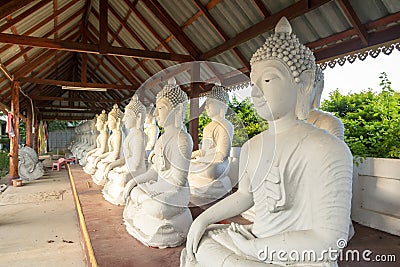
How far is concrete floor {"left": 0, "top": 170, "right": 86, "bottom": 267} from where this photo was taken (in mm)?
3354

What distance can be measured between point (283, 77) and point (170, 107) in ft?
4.47

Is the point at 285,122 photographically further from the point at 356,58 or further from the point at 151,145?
the point at 151,145

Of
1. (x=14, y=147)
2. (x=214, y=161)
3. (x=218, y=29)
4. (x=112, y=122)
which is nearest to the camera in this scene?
(x=214, y=161)

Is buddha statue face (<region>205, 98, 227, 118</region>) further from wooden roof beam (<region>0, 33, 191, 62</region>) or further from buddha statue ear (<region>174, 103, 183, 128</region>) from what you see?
wooden roof beam (<region>0, 33, 191, 62</region>)

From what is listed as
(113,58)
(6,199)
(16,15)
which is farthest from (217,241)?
(113,58)

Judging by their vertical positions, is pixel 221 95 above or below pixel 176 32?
below

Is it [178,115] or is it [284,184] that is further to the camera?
[178,115]

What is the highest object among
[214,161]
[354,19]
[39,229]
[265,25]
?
[265,25]

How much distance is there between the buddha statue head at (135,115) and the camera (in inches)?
149

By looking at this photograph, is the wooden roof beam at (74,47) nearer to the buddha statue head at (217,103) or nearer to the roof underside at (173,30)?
the roof underside at (173,30)

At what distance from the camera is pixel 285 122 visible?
146cm

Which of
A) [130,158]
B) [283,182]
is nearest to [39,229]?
[130,158]

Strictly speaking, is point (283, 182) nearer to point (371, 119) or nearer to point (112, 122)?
point (371, 119)

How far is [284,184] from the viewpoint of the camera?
4.45 ft
